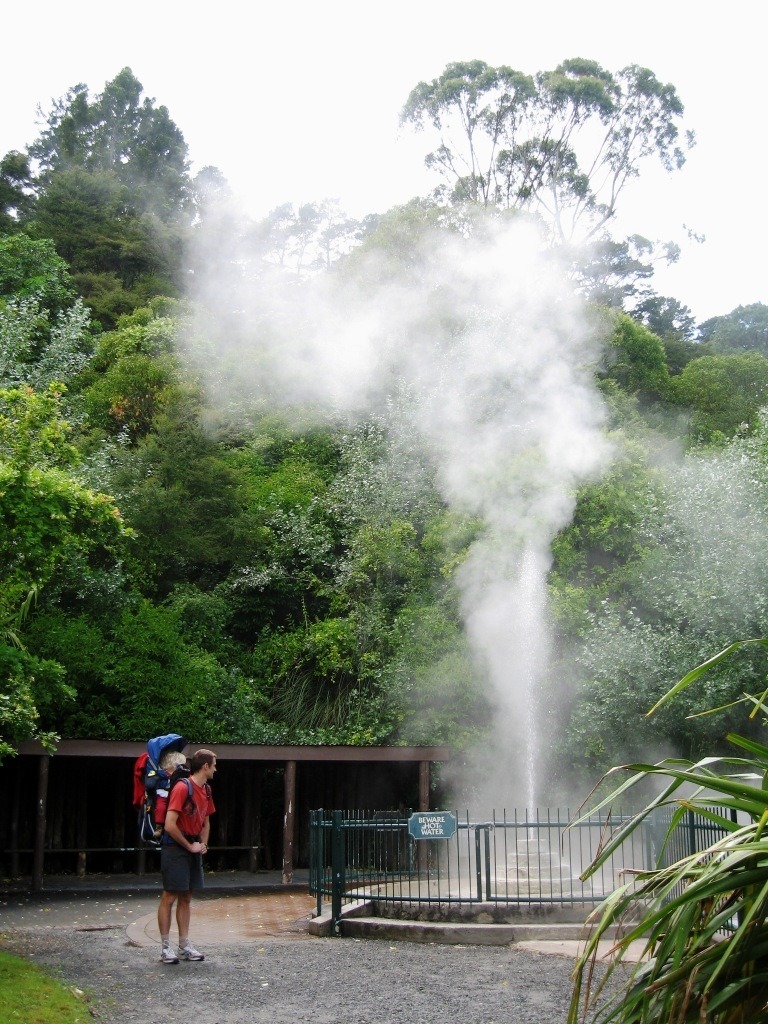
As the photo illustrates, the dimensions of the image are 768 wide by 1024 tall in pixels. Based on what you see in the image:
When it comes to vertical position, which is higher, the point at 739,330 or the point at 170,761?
the point at 739,330

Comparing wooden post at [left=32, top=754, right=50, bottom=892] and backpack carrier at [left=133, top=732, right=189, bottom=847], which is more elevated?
backpack carrier at [left=133, top=732, right=189, bottom=847]

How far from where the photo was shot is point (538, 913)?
9.01 m

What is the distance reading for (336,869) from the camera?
938cm

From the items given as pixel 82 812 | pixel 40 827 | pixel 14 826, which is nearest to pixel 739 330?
pixel 82 812

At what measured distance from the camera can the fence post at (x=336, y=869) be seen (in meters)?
9.13

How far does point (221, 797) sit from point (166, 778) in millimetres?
10872

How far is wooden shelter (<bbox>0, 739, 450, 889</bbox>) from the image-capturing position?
14961 millimetres

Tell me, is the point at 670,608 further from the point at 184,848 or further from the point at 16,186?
the point at 16,186

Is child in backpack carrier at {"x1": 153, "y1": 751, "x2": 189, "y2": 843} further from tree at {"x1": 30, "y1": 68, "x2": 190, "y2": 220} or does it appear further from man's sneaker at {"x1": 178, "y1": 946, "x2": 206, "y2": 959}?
tree at {"x1": 30, "y1": 68, "x2": 190, "y2": 220}

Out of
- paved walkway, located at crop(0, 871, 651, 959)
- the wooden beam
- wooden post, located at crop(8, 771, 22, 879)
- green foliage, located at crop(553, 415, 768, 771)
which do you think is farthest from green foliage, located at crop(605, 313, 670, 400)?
wooden post, located at crop(8, 771, 22, 879)

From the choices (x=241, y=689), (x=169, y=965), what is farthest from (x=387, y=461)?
(x=169, y=965)

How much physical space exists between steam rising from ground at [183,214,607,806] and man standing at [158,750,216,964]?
1116 cm

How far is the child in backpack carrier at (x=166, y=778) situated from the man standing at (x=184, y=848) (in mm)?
97

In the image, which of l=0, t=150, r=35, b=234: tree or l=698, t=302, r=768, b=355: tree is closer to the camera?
l=0, t=150, r=35, b=234: tree
